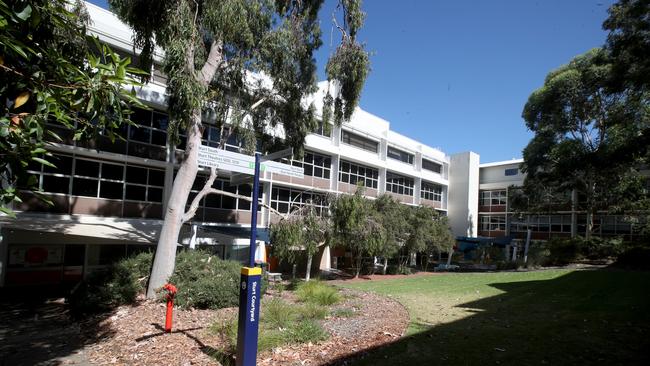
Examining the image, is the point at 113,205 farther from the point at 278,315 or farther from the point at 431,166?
the point at 431,166

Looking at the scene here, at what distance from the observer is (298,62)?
17.0 metres

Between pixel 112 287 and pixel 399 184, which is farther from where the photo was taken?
pixel 399 184

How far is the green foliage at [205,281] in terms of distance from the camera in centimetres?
1070

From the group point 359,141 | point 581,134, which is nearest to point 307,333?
point 359,141

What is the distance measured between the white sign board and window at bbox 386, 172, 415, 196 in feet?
108

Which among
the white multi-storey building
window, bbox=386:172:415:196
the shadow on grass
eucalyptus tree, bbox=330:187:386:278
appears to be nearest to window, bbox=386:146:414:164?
window, bbox=386:172:415:196

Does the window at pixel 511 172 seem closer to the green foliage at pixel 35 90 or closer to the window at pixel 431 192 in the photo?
the window at pixel 431 192

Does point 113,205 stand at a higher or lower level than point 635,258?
higher

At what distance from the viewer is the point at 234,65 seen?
15523 mm

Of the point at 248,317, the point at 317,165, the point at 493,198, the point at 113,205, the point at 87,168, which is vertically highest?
the point at 317,165

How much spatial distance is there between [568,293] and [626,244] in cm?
1974

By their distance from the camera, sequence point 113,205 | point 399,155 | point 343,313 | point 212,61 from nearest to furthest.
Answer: point 343,313 < point 212,61 < point 113,205 < point 399,155

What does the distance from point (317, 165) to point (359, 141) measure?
622 centimetres

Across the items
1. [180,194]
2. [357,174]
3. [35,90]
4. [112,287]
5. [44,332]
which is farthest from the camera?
[357,174]
